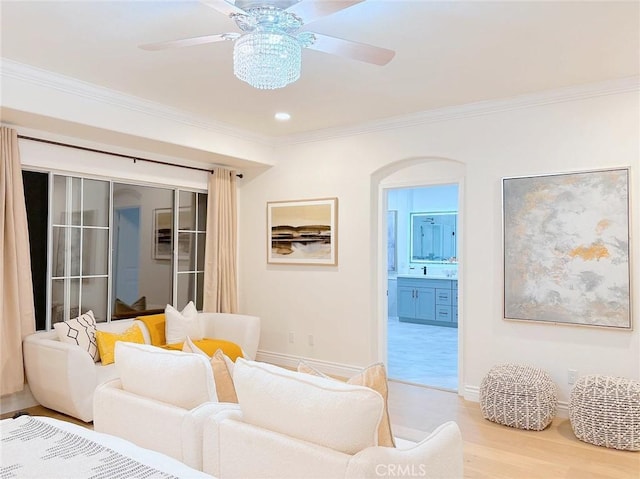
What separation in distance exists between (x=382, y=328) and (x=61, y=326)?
3.05 meters

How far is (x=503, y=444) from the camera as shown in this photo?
337 cm

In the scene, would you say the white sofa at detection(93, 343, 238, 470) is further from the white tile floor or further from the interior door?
the white tile floor

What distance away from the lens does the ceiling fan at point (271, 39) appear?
7.10ft

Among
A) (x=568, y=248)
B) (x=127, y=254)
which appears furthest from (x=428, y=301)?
(x=127, y=254)

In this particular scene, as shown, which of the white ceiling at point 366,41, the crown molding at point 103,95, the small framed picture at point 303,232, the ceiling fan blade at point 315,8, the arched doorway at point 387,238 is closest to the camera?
the ceiling fan blade at point 315,8

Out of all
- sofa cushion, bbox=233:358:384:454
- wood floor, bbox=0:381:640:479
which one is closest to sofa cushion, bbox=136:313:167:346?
wood floor, bbox=0:381:640:479

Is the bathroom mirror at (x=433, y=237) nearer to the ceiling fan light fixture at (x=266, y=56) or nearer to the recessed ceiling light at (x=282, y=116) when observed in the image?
the recessed ceiling light at (x=282, y=116)

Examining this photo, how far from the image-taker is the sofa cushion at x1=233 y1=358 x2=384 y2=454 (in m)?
1.55

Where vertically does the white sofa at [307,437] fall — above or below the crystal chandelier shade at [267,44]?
below

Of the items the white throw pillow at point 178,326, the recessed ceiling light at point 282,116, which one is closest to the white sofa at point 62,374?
the white throw pillow at point 178,326

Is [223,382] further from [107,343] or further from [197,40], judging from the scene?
[107,343]

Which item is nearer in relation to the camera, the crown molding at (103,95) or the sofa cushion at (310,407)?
the sofa cushion at (310,407)

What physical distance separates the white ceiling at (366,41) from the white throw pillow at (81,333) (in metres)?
1.96

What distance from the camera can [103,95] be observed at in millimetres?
3971
